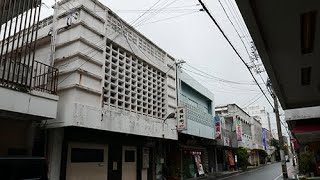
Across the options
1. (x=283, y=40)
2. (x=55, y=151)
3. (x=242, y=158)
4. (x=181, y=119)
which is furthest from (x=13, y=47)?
(x=242, y=158)

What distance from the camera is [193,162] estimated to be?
96.7 feet

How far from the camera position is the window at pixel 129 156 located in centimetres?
1901

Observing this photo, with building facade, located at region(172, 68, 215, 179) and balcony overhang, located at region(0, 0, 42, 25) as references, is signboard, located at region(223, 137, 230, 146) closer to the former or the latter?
building facade, located at region(172, 68, 215, 179)

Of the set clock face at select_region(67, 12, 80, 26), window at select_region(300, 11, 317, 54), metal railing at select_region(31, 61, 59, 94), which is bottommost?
window at select_region(300, 11, 317, 54)

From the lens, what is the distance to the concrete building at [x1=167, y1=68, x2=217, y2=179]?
25.1m

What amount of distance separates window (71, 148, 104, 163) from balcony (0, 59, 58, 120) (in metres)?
3.47

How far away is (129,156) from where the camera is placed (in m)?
19.4

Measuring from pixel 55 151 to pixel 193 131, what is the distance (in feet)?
42.8

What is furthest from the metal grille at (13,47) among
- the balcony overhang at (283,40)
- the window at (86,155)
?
the balcony overhang at (283,40)

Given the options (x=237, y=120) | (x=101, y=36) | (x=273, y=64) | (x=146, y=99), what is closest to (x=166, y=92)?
(x=146, y=99)

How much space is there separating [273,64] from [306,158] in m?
19.3

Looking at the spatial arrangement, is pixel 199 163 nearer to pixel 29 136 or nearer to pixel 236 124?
pixel 236 124

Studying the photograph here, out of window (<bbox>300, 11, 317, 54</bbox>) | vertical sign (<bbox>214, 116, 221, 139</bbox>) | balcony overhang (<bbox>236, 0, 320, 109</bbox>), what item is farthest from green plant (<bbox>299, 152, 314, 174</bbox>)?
window (<bbox>300, 11, 317, 54</bbox>)

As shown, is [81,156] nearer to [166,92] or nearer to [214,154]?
[166,92]
